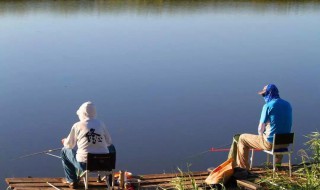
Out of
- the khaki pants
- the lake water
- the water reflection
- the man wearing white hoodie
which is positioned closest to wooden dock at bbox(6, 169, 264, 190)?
the man wearing white hoodie

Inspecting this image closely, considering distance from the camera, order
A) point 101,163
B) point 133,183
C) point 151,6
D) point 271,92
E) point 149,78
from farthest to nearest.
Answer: point 151,6 → point 149,78 → point 271,92 → point 133,183 → point 101,163

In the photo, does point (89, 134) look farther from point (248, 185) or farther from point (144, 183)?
point (248, 185)

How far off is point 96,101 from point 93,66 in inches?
119

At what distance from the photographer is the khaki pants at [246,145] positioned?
698cm

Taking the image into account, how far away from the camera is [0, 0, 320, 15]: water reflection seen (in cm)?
2361

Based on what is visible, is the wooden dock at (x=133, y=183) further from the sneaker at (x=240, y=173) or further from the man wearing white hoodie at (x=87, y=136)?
the man wearing white hoodie at (x=87, y=136)

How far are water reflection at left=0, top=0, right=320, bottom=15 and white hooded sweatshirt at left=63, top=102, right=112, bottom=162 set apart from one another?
16.9 m

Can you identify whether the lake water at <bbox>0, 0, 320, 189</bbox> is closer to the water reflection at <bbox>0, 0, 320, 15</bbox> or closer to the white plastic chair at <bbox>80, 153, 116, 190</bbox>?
the water reflection at <bbox>0, 0, 320, 15</bbox>

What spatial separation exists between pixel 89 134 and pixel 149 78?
6820 millimetres

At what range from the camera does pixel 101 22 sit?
830 inches

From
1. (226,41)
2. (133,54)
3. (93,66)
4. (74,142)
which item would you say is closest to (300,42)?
(226,41)

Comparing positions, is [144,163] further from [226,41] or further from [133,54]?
[226,41]

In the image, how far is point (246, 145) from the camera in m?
7.18

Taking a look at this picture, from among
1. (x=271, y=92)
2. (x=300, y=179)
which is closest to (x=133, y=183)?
(x=300, y=179)
